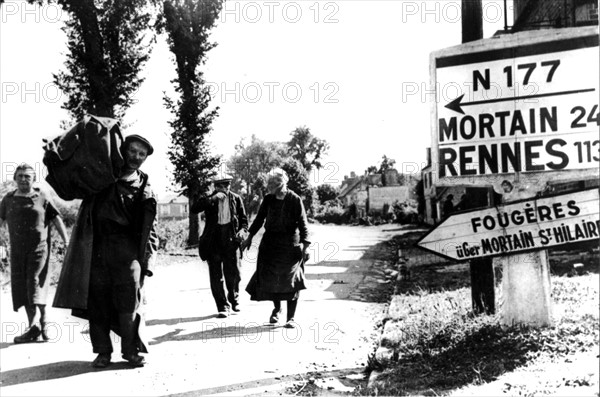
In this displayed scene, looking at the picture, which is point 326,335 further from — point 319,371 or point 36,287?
point 36,287

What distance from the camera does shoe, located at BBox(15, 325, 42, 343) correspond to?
5.19 m

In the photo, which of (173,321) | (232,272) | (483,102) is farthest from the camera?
(232,272)

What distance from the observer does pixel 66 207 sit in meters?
7.45

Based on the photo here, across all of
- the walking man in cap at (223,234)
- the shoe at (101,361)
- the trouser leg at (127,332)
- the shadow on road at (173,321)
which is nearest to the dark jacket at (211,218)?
the walking man in cap at (223,234)

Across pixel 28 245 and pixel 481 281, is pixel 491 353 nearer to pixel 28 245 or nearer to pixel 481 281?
pixel 481 281

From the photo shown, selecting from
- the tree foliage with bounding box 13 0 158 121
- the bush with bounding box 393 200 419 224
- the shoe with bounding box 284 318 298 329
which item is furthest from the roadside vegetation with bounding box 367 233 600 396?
the bush with bounding box 393 200 419 224

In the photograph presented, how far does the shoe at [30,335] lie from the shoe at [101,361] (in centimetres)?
134

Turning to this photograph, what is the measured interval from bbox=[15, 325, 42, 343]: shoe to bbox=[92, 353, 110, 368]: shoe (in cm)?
134

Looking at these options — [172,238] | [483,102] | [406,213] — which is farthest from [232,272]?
[406,213]

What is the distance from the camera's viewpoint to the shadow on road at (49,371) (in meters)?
4.06

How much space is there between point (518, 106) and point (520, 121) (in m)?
0.12

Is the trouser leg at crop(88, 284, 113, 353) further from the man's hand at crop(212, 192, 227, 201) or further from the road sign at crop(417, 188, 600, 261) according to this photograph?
the man's hand at crop(212, 192, 227, 201)

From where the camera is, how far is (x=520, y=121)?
3.80m

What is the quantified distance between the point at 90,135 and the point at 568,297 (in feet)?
15.5
